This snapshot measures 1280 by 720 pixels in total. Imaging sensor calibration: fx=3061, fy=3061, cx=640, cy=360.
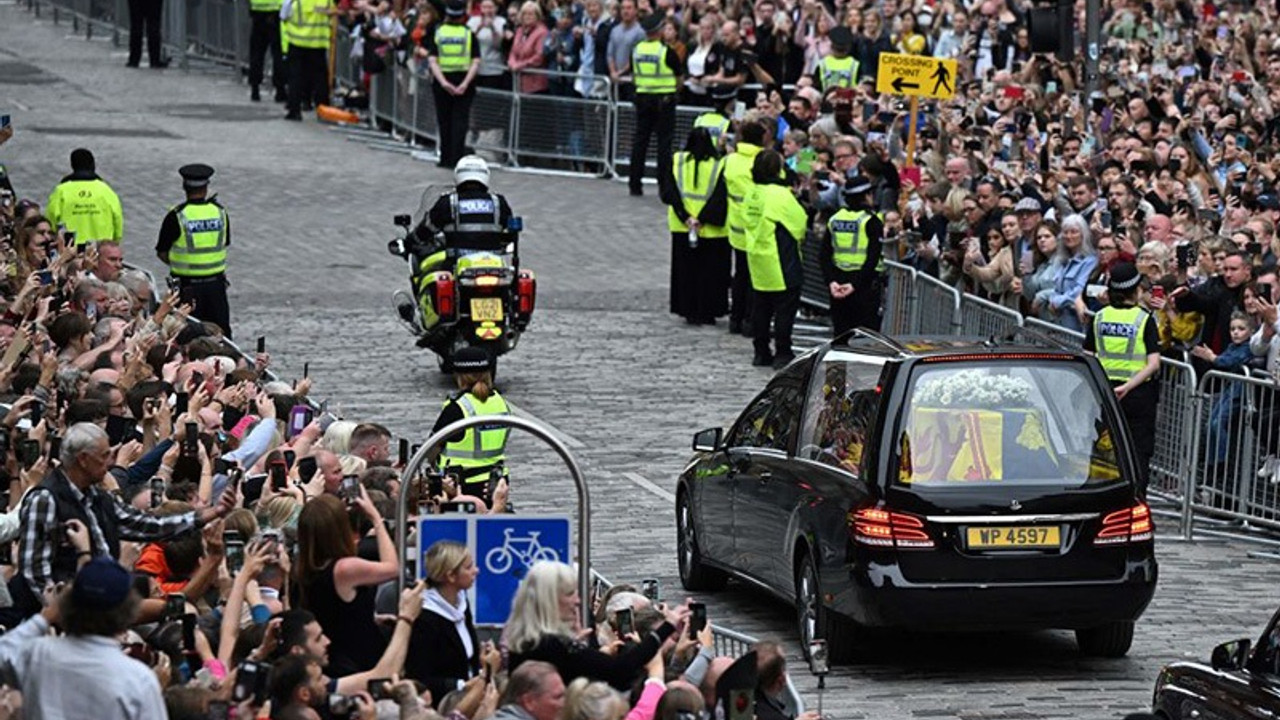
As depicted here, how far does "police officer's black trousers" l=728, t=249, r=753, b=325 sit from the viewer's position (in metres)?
26.9

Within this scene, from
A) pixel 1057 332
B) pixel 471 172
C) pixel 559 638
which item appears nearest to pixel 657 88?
pixel 471 172

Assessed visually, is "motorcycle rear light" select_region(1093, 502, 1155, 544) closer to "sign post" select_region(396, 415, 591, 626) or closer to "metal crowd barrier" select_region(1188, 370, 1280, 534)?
"metal crowd barrier" select_region(1188, 370, 1280, 534)

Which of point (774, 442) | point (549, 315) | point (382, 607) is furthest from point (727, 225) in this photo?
point (382, 607)

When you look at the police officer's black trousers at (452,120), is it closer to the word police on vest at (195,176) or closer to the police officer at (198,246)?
the police officer at (198,246)

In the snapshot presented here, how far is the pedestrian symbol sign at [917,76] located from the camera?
1071 inches

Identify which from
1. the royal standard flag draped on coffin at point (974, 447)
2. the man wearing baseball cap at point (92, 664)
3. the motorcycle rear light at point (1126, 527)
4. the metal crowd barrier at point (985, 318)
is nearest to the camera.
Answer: the man wearing baseball cap at point (92, 664)

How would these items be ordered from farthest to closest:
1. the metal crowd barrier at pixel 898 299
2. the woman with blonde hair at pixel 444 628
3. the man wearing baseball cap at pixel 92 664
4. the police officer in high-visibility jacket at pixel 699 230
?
1. the police officer in high-visibility jacket at pixel 699 230
2. the metal crowd barrier at pixel 898 299
3. the woman with blonde hair at pixel 444 628
4. the man wearing baseball cap at pixel 92 664

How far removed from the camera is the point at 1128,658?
16094 mm

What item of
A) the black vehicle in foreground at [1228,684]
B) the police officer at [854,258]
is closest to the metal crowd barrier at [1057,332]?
the police officer at [854,258]

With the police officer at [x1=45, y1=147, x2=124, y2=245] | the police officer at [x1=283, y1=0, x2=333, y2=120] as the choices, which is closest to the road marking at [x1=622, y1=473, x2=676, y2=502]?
the police officer at [x1=45, y1=147, x2=124, y2=245]

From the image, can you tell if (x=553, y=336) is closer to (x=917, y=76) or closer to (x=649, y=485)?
(x=917, y=76)

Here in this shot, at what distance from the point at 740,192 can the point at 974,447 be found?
1175 cm

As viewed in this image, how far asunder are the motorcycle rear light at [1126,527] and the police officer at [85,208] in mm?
12200

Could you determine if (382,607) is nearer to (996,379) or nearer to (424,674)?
(424,674)
